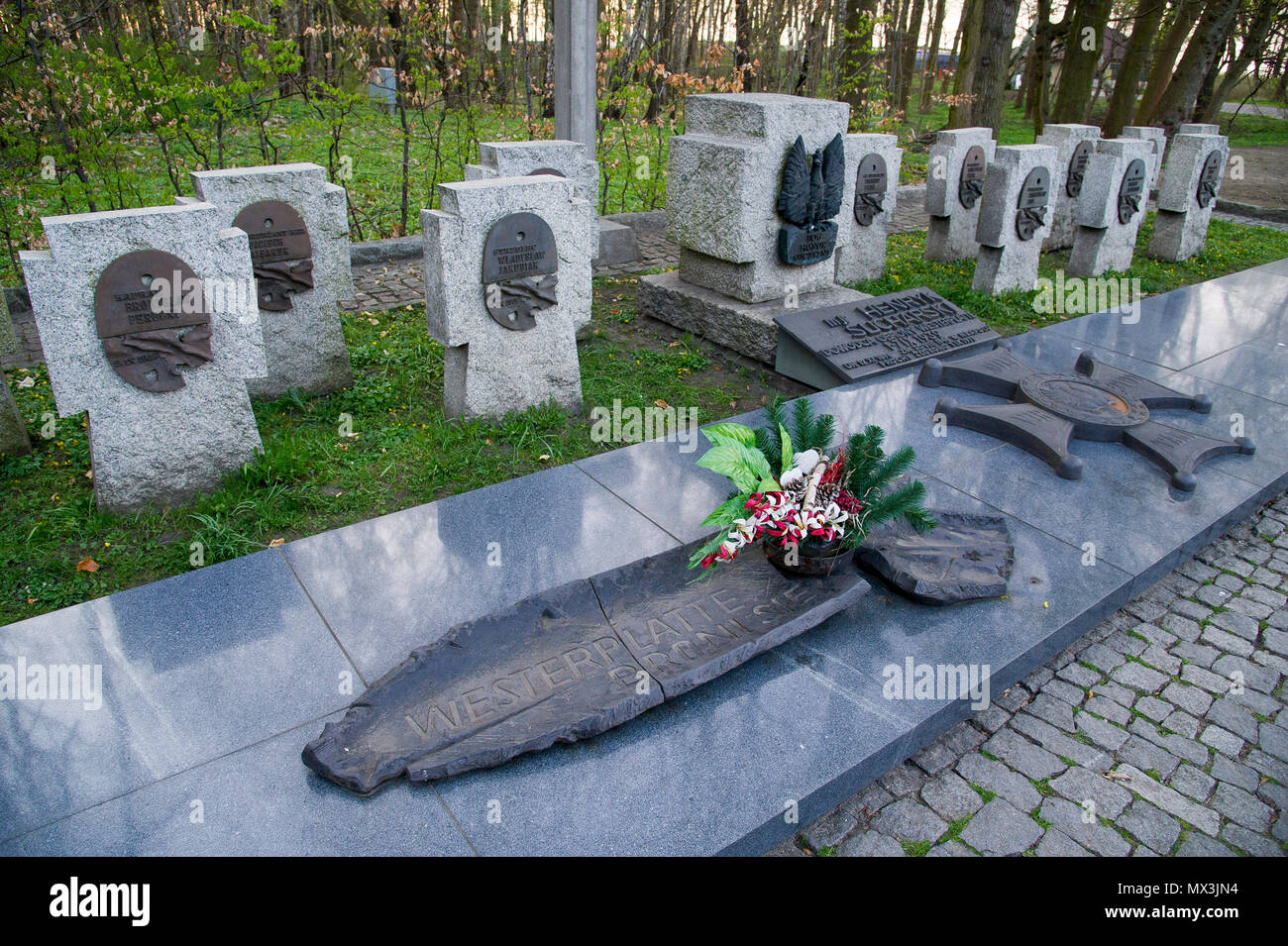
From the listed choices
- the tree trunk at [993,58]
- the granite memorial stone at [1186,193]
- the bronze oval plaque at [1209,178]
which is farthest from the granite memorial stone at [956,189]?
the tree trunk at [993,58]

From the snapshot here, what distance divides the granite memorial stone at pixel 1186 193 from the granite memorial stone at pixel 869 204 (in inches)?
150

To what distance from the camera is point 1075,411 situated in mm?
5305

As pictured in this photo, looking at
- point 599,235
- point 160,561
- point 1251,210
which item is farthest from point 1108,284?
point 160,561

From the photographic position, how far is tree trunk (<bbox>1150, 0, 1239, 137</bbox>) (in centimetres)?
1299

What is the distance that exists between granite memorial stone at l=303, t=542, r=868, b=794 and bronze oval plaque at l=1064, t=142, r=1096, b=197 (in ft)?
27.7

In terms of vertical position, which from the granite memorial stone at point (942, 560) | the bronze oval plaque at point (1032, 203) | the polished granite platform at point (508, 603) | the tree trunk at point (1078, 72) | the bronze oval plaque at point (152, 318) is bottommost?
the polished granite platform at point (508, 603)

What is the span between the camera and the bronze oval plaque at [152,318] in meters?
4.13

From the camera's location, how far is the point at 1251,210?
13.1 metres

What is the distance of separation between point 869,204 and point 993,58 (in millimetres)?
5794

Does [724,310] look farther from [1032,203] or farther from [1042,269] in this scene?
[1042,269]

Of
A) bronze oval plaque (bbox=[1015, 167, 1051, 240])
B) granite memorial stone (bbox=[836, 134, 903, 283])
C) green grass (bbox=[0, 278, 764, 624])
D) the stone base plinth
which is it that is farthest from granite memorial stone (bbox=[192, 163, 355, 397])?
bronze oval plaque (bbox=[1015, 167, 1051, 240])

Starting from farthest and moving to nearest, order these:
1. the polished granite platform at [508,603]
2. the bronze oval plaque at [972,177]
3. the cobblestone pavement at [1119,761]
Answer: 1. the bronze oval plaque at [972,177]
2. the cobblestone pavement at [1119,761]
3. the polished granite platform at [508,603]

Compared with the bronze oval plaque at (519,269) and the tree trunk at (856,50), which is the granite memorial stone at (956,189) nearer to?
the tree trunk at (856,50)

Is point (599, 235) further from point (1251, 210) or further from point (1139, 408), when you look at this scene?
point (1251, 210)
